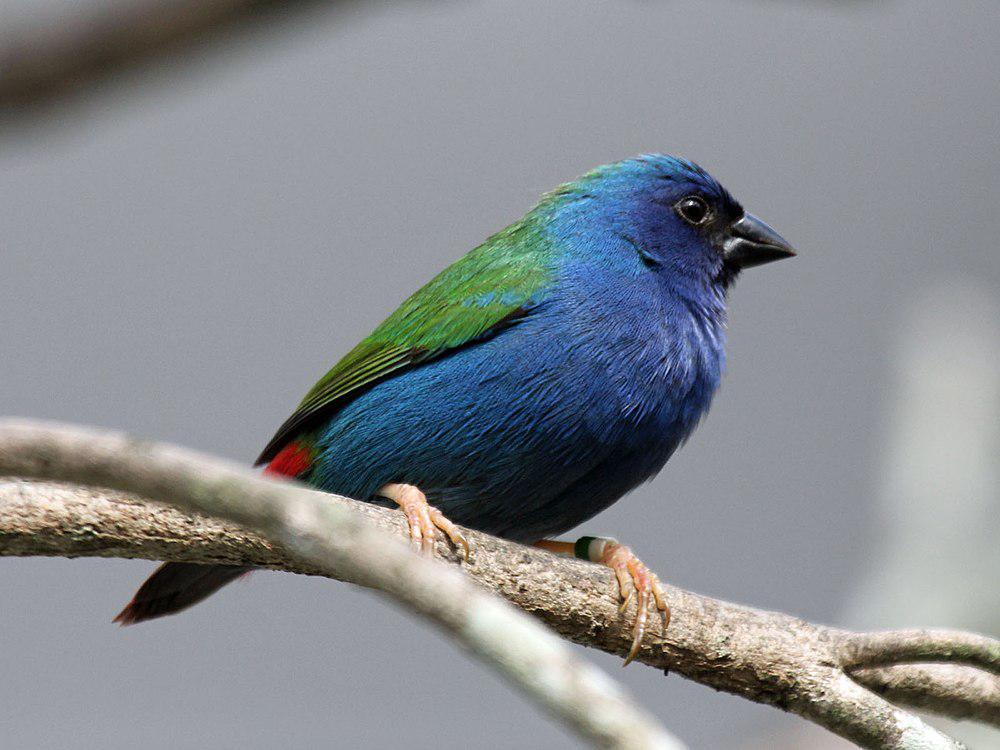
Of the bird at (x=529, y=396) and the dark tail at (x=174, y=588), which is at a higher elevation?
the bird at (x=529, y=396)

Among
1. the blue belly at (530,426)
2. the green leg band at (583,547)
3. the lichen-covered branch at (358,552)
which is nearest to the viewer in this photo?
the lichen-covered branch at (358,552)

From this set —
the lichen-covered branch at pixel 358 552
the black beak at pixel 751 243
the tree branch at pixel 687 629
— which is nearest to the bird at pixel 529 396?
the tree branch at pixel 687 629

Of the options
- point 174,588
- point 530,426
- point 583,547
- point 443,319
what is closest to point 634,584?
point 530,426

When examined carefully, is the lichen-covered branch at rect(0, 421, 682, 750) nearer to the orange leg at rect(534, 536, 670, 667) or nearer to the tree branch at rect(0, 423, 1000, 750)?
the tree branch at rect(0, 423, 1000, 750)

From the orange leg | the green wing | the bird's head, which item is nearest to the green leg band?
the orange leg

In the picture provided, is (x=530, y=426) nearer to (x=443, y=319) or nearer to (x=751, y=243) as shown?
(x=443, y=319)

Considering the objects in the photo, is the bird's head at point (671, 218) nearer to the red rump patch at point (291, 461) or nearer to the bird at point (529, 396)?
the bird at point (529, 396)
